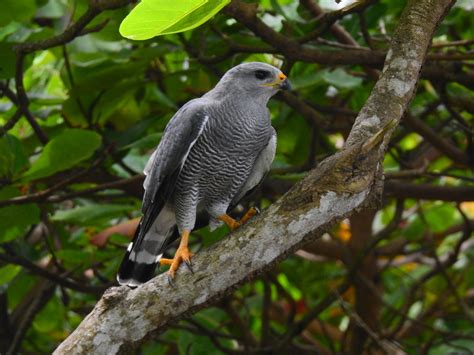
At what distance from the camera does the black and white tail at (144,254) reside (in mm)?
3653

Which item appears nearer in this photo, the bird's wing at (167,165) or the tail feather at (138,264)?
the bird's wing at (167,165)

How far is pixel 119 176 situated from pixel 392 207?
230 centimetres

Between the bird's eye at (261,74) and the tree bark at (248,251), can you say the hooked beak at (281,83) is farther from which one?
the tree bark at (248,251)

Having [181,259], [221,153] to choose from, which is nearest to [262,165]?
[221,153]

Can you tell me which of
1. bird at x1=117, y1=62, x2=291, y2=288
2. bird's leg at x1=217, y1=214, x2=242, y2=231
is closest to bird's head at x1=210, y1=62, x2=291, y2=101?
bird at x1=117, y1=62, x2=291, y2=288

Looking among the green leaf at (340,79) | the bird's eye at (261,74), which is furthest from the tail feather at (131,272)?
the green leaf at (340,79)

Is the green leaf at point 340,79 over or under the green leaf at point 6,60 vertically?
under

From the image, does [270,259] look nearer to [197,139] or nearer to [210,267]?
[210,267]

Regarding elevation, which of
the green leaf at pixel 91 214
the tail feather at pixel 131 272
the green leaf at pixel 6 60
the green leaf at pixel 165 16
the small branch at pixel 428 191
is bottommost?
the tail feather at pixel 131 272

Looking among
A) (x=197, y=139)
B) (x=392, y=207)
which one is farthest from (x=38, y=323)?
(x=392, y=207)

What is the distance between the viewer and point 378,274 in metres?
4.94

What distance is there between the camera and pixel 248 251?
2.60 m

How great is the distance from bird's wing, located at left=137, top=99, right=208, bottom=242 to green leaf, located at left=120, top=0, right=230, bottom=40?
1.25 m

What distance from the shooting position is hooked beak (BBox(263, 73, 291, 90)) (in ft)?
12.0
